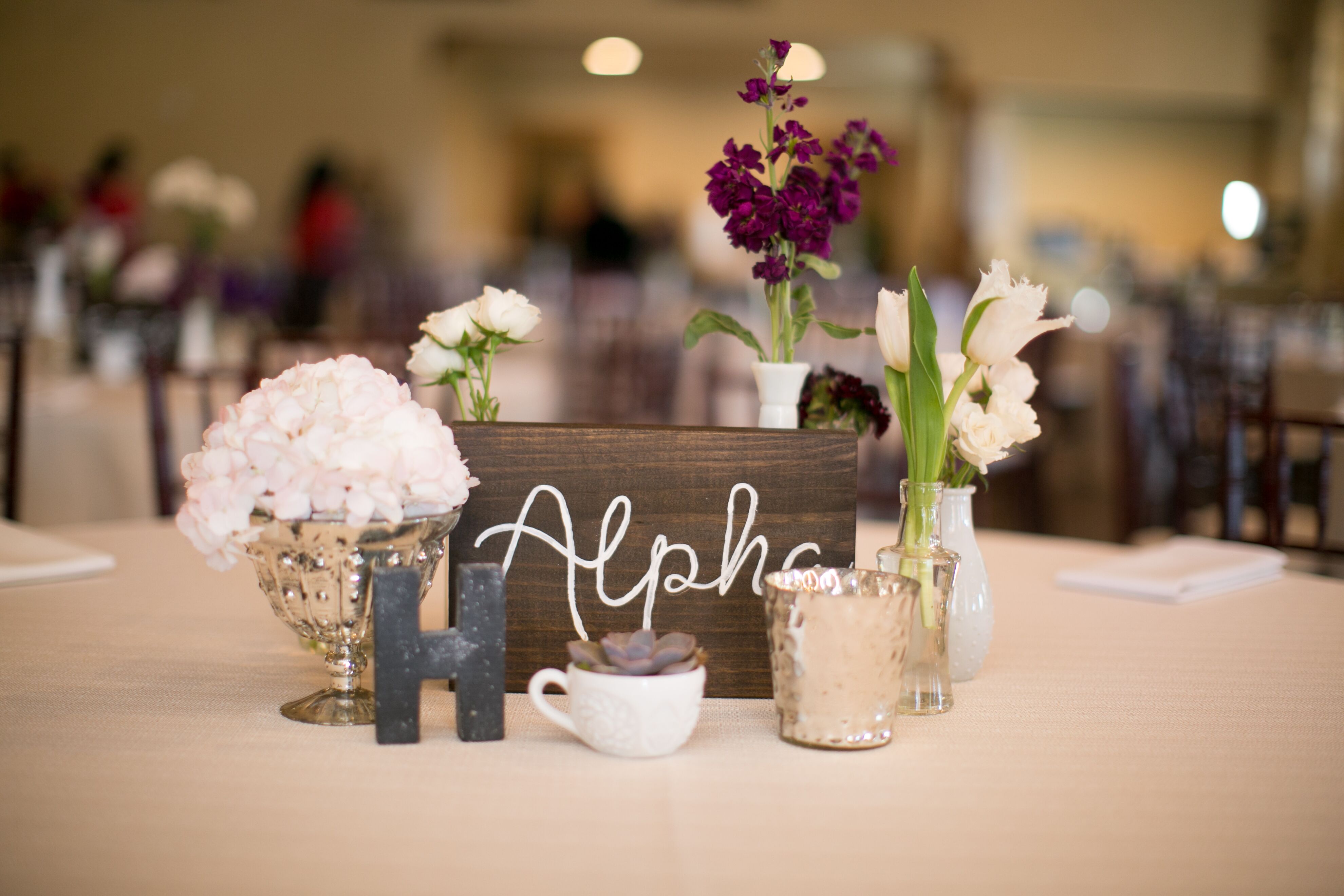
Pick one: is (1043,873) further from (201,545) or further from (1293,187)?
(1293,187)

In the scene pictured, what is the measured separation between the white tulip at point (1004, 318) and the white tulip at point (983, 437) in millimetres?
46

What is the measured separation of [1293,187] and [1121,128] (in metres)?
1.48

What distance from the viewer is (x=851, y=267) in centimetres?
1012

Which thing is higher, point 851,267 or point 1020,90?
point 1020,90

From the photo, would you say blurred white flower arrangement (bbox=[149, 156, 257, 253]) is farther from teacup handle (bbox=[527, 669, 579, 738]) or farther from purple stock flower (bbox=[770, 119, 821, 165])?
teacup handle (bbox=[527, 669, 579, 738])

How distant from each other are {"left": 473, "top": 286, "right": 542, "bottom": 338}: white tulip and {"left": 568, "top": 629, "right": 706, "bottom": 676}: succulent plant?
0.25 m

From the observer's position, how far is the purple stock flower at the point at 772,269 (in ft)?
2.88

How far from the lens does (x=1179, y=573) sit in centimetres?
124

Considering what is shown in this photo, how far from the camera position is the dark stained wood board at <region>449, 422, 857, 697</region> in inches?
33.5

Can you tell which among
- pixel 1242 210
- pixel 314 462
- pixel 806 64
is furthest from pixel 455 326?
pixel 1242 210

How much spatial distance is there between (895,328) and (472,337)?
32 cm

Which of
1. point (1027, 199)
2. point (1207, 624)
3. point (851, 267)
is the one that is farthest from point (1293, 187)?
point (1207, 624)

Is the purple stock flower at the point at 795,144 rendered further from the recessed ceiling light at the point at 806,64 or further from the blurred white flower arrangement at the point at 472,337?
the recessed ceiling light at the point at 806,64

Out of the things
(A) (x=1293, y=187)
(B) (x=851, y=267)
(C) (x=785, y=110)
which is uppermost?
(A) (x=1293, y=187)
